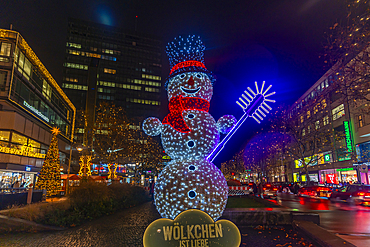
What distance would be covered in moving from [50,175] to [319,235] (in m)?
19.7

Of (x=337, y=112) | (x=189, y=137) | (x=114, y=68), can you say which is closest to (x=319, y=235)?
(x=189, y=137)

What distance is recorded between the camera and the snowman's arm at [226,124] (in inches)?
283

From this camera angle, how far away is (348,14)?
7316 mm

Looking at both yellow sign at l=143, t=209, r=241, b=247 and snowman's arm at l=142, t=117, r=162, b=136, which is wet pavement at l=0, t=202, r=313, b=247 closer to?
yellow sign at l=143, t=209, r=241, b=247

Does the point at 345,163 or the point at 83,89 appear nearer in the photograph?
the point at 345,163

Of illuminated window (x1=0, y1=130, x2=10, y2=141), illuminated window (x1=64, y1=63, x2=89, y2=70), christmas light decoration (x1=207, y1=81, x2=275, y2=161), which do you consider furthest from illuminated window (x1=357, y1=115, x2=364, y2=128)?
illuminated window (x1=64, y1=63, x2=89, y2=70)

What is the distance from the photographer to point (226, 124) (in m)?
7.19

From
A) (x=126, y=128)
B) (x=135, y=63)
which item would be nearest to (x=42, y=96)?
(x=126, y=128)

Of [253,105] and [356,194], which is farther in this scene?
[356,194]

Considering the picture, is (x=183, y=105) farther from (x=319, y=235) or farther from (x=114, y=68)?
(x=114, y=68)

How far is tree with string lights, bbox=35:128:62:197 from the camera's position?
65.0 ft

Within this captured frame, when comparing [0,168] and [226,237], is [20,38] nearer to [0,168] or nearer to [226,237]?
[0,168]

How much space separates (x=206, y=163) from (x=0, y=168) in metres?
29.2

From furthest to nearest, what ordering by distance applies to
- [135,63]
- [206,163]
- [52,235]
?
[135,63] → [52,235] → [206,163]
